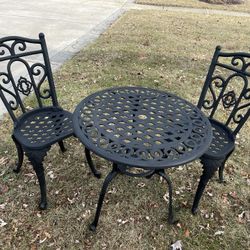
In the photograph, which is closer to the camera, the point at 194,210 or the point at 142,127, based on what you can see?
the point at 142,127

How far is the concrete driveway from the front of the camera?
6255mm

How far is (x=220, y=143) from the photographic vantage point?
2471 millimetres

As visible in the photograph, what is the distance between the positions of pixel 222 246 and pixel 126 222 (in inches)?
33.7

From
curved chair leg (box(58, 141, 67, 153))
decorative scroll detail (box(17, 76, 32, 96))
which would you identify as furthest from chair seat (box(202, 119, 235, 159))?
decorative scroll detail (box(17, 76, 32, 96))

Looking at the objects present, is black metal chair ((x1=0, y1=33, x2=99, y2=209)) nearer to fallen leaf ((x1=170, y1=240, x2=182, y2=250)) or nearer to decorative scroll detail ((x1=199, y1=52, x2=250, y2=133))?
fallen leaf ((x1=170, y1=240, x2=182, y2=250))

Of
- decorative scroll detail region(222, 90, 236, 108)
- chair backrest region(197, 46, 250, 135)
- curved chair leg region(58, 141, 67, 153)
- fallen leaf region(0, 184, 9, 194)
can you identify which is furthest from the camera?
curved chair leg region(58, 141, 67, 153)

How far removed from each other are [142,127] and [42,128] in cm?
95

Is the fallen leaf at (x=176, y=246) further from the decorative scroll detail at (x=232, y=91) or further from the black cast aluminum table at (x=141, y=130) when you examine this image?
the decorative scroll detail at (x=232, y=91)

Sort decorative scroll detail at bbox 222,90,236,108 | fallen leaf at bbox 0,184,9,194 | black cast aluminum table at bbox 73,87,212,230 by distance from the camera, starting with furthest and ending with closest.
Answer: fallen leaf at bbox 0,184,9,194, decorative scroll detail at bbox 222,90,236,108, black cast aluminum table at bbox 73,87,212,230

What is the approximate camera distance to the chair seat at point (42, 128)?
2326 millimetres

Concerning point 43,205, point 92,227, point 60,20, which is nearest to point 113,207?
point 92,227

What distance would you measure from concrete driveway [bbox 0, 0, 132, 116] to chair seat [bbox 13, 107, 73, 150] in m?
2.63

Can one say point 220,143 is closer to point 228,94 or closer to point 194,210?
point 228,94

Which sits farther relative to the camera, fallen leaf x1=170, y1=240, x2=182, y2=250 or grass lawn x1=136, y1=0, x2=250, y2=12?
grass lawn x1=136, y1=0, x2=250, y2=12
